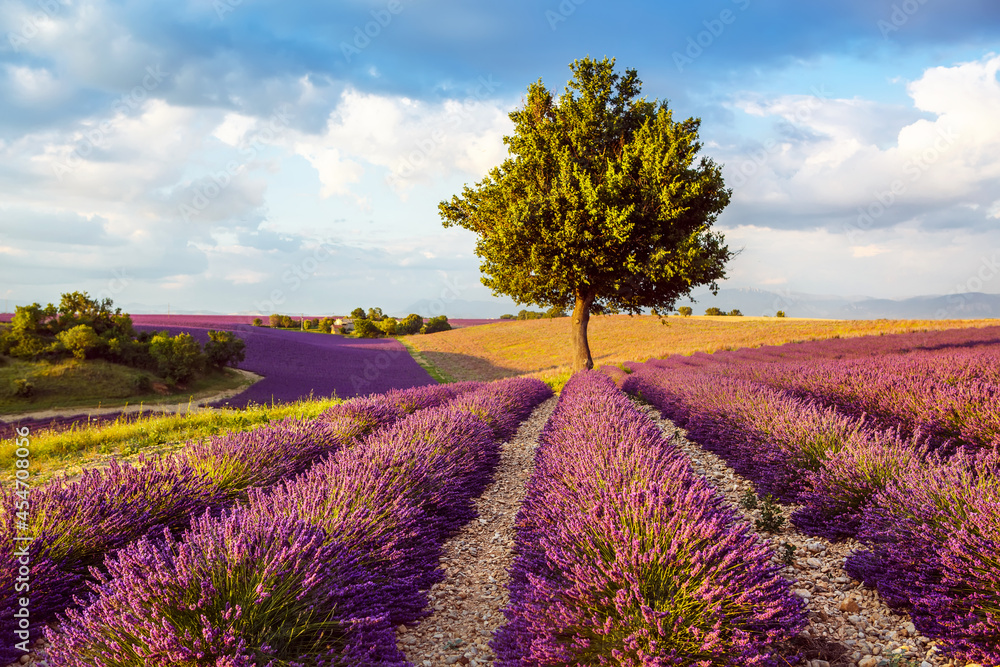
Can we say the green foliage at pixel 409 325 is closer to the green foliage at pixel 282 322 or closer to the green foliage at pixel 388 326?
the green foliage at pixel 388 326

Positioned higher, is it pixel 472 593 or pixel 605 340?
pixel 605 340

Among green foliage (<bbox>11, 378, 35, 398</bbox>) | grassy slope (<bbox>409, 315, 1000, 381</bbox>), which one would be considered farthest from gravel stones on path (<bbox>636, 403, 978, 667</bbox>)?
green foliage (<bbox>11, 378, 35, 398</bbox>)

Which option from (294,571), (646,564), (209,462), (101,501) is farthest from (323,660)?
(209,462)

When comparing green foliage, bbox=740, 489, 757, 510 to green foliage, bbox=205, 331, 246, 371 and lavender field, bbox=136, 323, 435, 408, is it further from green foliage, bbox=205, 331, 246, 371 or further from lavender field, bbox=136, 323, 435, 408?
green foliage, bbox=205, 331, 246, 371

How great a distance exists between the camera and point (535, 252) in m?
13.4

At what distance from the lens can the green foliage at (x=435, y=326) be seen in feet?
173

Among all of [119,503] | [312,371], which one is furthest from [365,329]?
[119,503]

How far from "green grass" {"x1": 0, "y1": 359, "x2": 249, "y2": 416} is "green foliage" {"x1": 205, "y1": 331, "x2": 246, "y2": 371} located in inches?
90.4

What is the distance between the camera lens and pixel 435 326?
53.8m

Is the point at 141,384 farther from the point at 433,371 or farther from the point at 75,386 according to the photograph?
the point at 433,371

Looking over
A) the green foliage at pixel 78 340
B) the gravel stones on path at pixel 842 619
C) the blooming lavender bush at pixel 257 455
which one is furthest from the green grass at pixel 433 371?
the gravel stones on path at pixel 842 619

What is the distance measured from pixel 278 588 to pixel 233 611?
197 mm

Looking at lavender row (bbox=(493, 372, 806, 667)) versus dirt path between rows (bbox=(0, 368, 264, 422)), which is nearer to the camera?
lavender row (bbox=(493, 372, 806, 667))

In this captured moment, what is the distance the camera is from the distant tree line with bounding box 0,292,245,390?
12805mm
